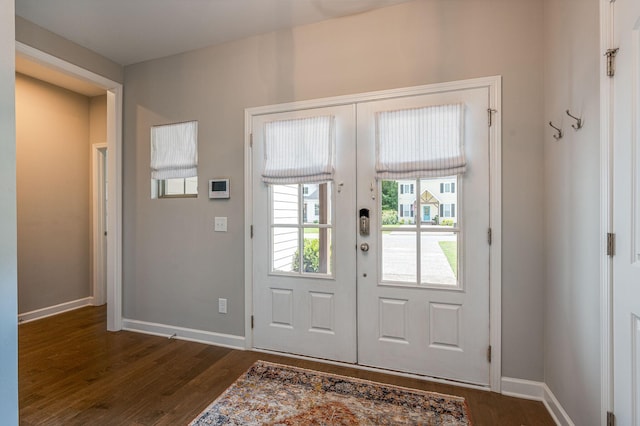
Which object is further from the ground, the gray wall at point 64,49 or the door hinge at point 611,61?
the gray wall at point 64,49

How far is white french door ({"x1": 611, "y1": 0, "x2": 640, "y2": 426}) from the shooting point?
1208mm

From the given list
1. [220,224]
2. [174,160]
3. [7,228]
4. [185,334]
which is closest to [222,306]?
[185,334]

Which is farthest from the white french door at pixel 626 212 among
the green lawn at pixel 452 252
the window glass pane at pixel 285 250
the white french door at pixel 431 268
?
the window glass pane at pixel 285 250

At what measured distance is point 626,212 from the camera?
4.16ft

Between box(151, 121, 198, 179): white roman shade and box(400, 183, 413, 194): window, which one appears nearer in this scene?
box(400, 183, 413, 194): window

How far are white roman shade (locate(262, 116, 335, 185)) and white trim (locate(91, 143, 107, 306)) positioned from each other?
114 inches

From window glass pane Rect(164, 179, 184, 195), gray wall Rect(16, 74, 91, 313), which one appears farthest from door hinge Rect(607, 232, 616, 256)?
gray wall Rect(16, 74, 91, 313)

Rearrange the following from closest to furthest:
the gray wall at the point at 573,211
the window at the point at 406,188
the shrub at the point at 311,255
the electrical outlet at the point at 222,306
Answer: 1. the gray wall at the point at 573,211
2. the window at the point at 406,188
3. the shrub at the point at 311,255
4. the electrical outlet at the point at 222,306

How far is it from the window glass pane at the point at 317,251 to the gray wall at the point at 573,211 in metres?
1.51

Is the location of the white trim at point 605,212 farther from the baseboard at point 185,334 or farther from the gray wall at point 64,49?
the gray wall at point 64,49

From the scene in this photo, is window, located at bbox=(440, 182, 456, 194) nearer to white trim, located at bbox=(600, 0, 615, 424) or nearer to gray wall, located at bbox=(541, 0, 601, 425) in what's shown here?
gray wall, located at bbox=(541, 0, 601, 425)

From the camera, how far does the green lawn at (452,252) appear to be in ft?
7.28

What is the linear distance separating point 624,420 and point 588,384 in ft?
0.83

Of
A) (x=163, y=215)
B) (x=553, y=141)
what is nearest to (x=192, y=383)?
(x=163, y=215)
